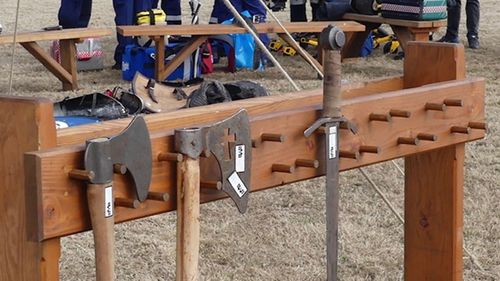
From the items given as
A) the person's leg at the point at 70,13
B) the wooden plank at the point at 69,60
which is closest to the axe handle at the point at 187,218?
the wooden plank at the point at 69,60

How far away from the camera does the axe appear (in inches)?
72.2

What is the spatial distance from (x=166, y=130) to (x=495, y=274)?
2291 millimetres

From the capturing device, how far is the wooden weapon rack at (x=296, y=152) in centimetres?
182

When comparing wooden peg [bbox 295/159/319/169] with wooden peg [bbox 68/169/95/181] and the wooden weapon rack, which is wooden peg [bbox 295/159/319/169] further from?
wooden peg [bbox 68/169/95/181]

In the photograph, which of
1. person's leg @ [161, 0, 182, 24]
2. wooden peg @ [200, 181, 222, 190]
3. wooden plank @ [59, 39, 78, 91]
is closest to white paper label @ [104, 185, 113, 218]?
wooden peg @ [200, 181, 222, 190]

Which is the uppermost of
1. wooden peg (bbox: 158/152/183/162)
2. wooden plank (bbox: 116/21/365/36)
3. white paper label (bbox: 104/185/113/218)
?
wooden peg (bbox: 158/152/183/162)

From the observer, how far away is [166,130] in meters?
2.12

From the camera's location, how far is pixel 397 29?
903cm

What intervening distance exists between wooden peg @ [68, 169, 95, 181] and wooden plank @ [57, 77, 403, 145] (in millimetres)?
173

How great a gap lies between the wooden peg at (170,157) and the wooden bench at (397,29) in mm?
6232

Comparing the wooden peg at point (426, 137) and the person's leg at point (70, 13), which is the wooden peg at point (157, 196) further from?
the person's leg at point (70, 13)

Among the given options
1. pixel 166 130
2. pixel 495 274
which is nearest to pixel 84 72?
pixel 495 274

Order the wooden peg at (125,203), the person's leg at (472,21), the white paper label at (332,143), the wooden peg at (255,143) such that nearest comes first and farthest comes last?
1. the wooden peg at (125,203)
2. the wooden peg at (255,143)
3. the white paper label at (332,143)
4. the person's leg at (472,21)

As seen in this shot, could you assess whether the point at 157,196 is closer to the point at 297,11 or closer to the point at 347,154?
the point at 347,154
